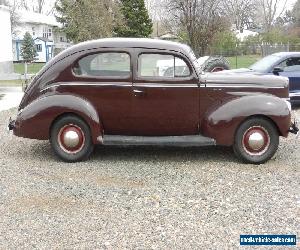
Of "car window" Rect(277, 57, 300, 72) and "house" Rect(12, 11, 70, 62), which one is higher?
"house" Rect(12, 11, 70, 62)

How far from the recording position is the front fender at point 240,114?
636cm

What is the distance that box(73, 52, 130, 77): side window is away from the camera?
6.62 metres

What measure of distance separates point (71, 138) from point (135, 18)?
32.0m

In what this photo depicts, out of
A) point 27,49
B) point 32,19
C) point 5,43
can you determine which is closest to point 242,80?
point 5,43

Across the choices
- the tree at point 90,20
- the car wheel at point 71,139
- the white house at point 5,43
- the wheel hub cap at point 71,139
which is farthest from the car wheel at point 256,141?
the white house at point 5,43

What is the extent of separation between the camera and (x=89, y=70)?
21.9ft

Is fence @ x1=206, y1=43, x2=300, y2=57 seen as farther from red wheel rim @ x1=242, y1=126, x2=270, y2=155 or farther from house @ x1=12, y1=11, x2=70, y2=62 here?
red wheel rim @ x1=242, y1=126, x2=270, y2=155

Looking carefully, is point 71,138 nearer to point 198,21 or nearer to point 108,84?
point 108,84

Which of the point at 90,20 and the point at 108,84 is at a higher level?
the point at 90,20

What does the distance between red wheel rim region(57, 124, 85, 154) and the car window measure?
6597 mm

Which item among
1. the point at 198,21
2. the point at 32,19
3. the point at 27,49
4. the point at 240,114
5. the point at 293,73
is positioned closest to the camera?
the point at 240,114

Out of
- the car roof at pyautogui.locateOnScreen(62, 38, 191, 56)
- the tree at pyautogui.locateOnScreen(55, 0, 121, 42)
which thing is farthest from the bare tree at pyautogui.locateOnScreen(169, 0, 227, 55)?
the car roof at pyautogui.locateOnScreen(62, 38, 191, 56)

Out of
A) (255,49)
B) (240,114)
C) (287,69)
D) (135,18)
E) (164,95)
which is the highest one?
(135,18)

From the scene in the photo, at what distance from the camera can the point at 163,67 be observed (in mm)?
6660
